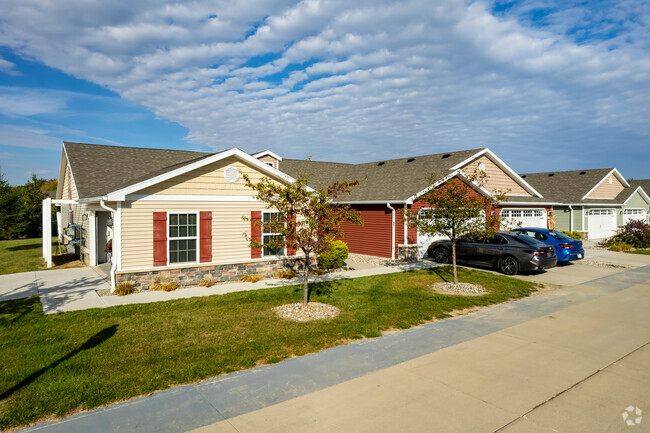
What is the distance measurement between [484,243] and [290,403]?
1312 centimetres

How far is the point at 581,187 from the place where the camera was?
99.5 feet

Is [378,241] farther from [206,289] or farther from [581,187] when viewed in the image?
[581,187]

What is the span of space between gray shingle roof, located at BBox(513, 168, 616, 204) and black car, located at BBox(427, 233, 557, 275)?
11.9m

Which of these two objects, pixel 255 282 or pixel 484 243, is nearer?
pixel 255 282

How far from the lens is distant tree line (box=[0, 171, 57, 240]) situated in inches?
1035

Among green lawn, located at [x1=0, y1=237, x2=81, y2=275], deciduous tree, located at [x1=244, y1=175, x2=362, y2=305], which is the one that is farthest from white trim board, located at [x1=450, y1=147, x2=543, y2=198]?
green lawn, located at [x1=0, y1=237, x2=81, y2=275]

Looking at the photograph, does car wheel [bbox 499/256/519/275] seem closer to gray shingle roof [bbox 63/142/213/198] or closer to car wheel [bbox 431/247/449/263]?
car wheel [bbox 431/247/449/263]

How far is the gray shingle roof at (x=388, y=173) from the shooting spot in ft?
63.4

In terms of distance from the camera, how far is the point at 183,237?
12.7 meters

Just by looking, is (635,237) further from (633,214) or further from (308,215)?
(308,215)

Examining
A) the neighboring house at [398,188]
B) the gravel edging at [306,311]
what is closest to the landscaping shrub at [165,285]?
the gravel edging at [306,311]

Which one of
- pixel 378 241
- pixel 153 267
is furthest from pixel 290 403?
pixel 378 241

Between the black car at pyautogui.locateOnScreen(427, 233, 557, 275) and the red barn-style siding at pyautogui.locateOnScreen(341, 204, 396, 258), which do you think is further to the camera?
the red barn-style siding at pyautogui.locateOnScreen(341, 204, 396, 258)

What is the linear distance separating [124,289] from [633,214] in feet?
130
